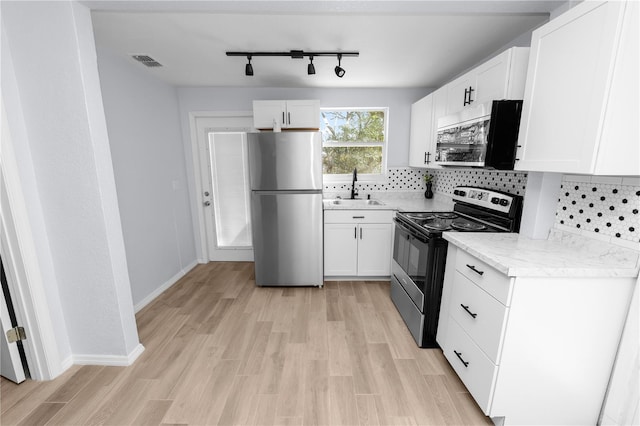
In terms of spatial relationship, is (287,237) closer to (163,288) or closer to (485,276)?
(163,288)

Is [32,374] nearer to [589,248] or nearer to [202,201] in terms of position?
[202,201]

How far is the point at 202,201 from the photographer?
359cm

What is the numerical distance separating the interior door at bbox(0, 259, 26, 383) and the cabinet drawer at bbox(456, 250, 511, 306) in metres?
2.79

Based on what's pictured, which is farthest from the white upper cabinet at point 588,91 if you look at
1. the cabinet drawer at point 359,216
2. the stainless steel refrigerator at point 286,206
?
the stainless steel refrigerator at point 286,206

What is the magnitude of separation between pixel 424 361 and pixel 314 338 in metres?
0.84

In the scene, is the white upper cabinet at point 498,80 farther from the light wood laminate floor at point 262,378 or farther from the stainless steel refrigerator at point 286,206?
the light wood laminate floor at point 262,378

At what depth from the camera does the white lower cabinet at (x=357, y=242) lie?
290cm

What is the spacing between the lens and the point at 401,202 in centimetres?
323

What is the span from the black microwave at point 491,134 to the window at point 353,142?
5.30 ft

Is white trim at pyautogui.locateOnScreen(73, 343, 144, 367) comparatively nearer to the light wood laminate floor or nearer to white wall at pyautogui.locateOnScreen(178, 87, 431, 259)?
the light wood laminate floor

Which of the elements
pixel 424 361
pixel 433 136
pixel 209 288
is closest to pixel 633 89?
pixel 433 136

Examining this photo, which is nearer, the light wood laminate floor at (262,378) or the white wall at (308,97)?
the light wood laminate floor at (262,378)

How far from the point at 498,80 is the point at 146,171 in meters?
3.21

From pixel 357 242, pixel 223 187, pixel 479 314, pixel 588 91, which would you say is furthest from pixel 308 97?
pixel 479 314
